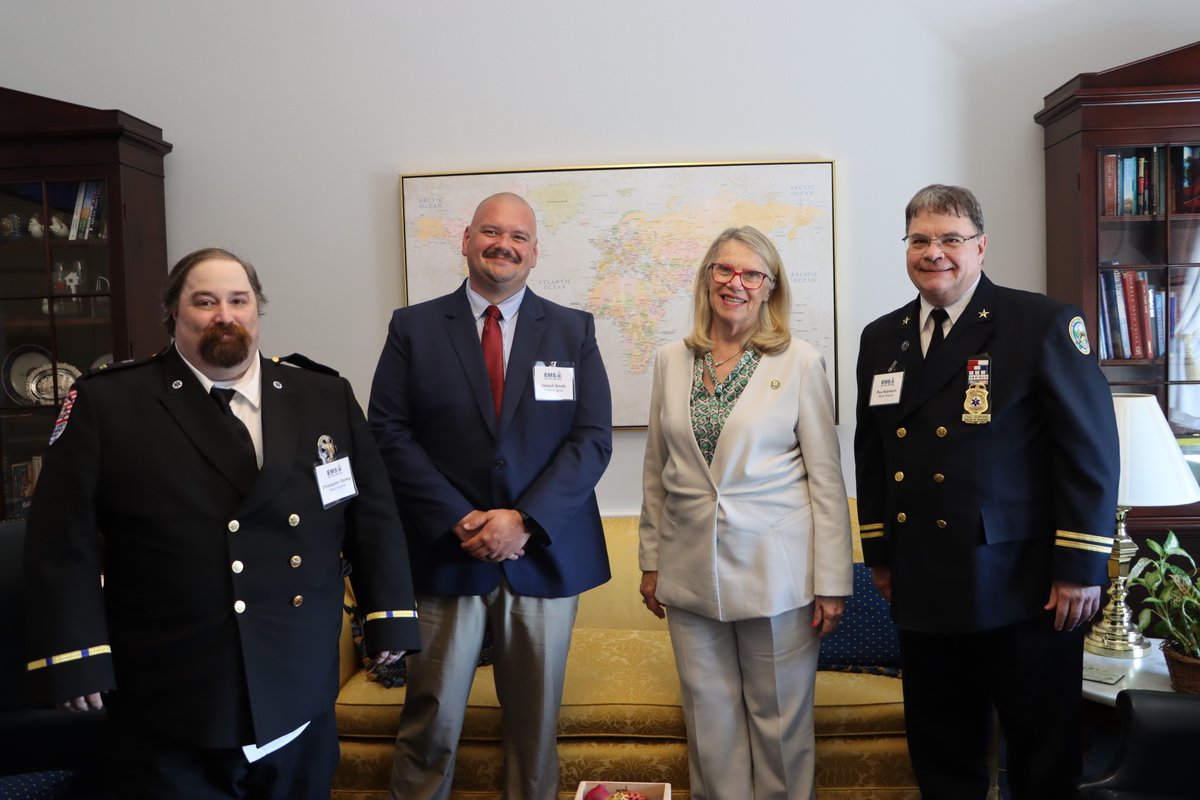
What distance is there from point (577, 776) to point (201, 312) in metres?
1.65

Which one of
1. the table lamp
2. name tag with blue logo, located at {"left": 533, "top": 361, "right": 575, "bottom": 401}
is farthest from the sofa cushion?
name tag with blue logo, located at {"left": 533, "top": 361, "right": 575, "bottom": 401}

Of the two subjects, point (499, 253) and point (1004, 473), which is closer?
point (1004, 473)

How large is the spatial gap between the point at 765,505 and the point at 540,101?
2.07 metres

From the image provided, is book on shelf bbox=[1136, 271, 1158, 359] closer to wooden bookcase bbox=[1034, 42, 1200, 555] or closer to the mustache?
wooden bookcase bbox=[1034, 42, 1200, 555]

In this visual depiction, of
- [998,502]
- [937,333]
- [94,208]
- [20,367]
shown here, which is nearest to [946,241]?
[937,333]

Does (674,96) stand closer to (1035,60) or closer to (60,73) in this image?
(1035,60)

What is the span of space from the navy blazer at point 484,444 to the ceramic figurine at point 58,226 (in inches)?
71.6

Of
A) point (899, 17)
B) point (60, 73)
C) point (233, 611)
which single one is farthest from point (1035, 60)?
point (60, 73)

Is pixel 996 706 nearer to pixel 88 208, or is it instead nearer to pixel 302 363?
pixel 302 363

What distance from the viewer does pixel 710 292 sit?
7.34 feet

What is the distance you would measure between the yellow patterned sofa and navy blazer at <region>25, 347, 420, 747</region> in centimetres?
93

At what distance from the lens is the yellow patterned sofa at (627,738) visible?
8.34 ft

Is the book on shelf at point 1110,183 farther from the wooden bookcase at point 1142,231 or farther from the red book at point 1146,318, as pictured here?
the red book at point 1146,318

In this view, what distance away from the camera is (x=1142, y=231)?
3.21 meters
